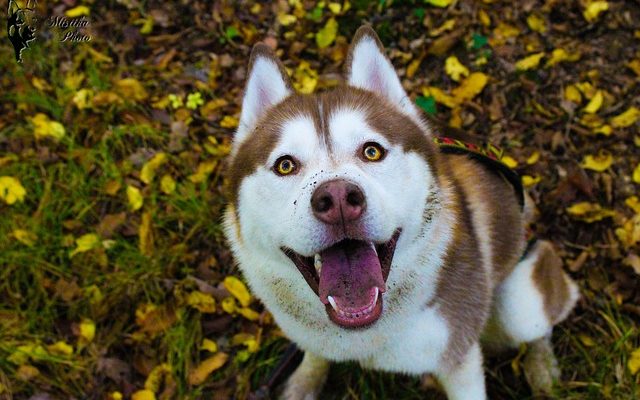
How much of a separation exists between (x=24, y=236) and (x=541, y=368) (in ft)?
10.3

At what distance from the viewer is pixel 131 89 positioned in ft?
13.4

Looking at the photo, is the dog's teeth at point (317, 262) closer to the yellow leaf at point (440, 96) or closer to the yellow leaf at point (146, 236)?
the yellow leaf at point (146, 236)

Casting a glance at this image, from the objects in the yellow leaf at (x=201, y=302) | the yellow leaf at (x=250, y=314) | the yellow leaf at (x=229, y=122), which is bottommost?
the yellow leaf at (x=250, y=314)

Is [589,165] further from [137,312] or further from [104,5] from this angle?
[104,5]

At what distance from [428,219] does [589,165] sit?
2002 millimetres

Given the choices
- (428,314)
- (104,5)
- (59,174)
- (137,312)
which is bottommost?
(137,312)

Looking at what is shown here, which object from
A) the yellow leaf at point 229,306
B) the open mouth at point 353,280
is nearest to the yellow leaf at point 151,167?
the yellow leaf at point 229,306

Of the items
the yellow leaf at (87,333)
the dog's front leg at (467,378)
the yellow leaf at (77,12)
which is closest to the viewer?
the dog's front leg at (467,378)

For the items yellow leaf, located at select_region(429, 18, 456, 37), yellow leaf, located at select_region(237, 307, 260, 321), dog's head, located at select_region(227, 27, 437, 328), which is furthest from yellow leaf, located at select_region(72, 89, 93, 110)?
yellow leaf, located at select_region(429, 18, 456, 37)

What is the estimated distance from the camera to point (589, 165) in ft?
11.6

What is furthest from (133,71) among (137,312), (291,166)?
(291,166)

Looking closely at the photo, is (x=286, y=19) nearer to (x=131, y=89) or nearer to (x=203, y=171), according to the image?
(x=131, y=89)

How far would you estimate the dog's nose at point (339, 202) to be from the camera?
1725 millimetres

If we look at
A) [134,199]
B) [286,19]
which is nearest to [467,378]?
[134,199]
